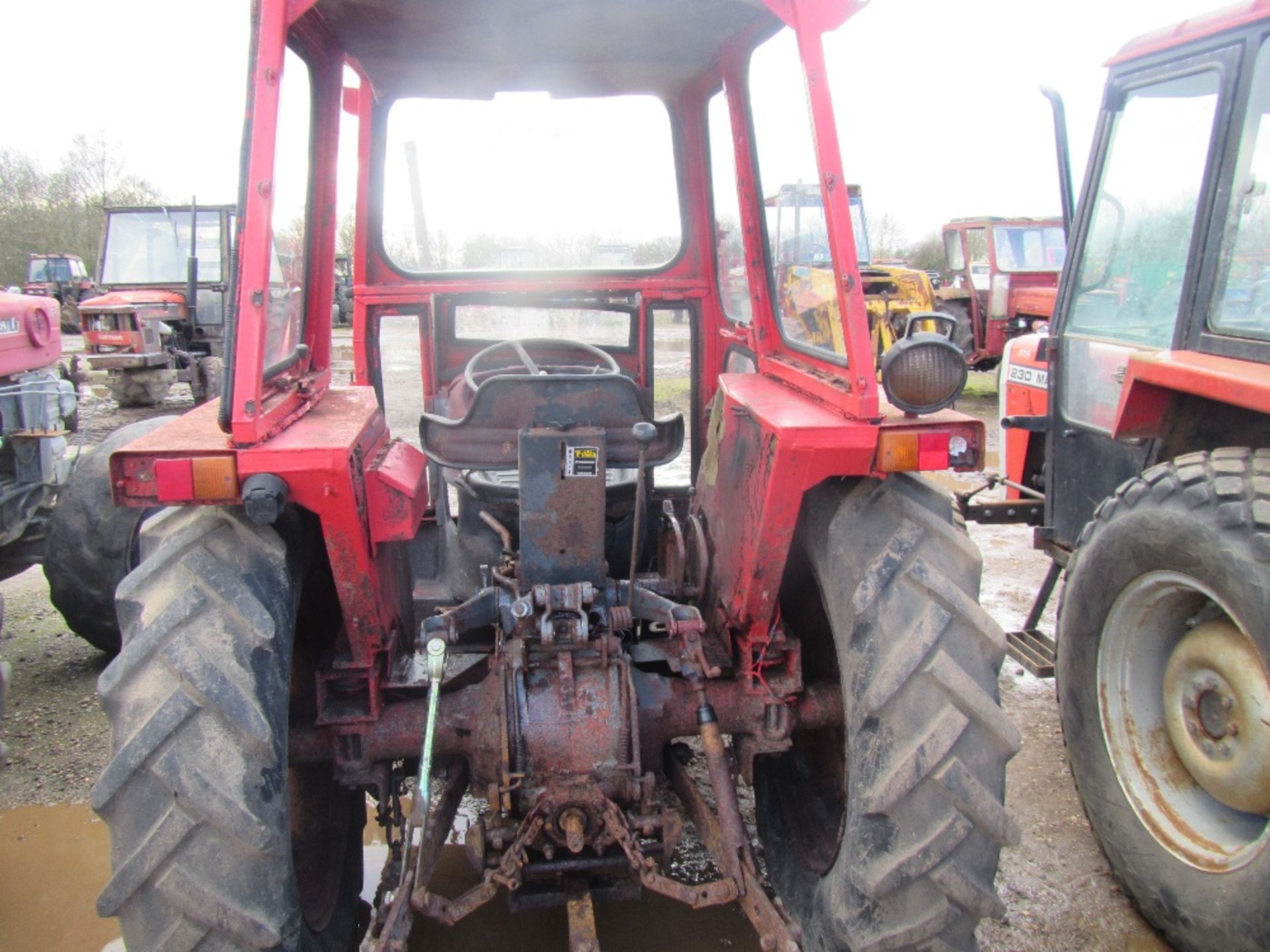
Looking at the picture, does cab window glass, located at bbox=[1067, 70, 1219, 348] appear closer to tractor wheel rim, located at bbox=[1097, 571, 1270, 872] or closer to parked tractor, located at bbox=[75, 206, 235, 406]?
tractor wheel rim, located at bbox=[1097, 571, 1270, 872]

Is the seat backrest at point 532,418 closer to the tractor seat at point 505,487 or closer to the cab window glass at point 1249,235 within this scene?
the tractor seat at point 505,487

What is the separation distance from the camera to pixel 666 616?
→ 7.82 feet

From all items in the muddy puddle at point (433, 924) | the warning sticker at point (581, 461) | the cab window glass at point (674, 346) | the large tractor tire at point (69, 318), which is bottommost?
the large tractor tire at point (69, 318)

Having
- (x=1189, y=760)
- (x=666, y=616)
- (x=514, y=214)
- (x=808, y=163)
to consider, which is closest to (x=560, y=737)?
(x=666, y=616)

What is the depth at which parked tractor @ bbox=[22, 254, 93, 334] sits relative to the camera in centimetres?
2203

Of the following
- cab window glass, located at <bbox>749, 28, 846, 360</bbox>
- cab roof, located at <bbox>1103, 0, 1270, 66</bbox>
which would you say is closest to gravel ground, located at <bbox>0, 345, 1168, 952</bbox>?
cab window glass, located at <bbox>749, 28, 846, 360</bbox>

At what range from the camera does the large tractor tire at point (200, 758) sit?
1650 millimetres

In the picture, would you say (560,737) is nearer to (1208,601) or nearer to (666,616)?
(666,616)

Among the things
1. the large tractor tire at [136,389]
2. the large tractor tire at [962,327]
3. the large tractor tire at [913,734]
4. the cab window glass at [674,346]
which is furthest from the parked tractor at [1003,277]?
the large tractor tire at [913,734]

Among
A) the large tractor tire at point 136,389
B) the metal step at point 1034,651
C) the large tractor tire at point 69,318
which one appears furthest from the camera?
the large tractor tire at point 69,318

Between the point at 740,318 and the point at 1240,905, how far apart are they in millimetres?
2083

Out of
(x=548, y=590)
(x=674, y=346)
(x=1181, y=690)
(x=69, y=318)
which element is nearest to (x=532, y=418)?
(x=548, y=590)

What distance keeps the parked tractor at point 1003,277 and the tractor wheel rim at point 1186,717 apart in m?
9.89

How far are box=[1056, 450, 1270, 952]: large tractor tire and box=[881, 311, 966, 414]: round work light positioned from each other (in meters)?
0.83
